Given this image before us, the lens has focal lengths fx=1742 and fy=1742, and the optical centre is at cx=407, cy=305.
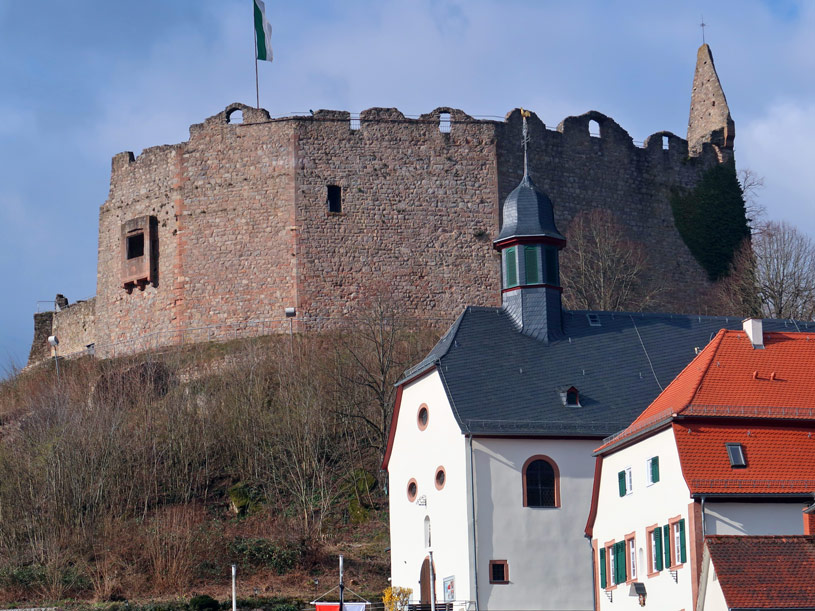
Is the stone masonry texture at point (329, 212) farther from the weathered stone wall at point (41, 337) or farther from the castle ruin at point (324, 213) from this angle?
the weathered stone wall at point (41, 337)

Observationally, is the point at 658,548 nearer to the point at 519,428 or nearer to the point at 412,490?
the point at 519,428

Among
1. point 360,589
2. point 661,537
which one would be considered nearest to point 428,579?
point 360,589

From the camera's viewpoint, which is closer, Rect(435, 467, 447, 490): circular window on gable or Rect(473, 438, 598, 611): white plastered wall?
Rect(473, 438, 598, 611): white plastered wall

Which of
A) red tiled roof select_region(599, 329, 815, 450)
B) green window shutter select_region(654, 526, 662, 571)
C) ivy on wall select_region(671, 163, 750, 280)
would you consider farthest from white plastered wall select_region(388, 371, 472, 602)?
ivy on wall select_region(671, 163, 750, 280)

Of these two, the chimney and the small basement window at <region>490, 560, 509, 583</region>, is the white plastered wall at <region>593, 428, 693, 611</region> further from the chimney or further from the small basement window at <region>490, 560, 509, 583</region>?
the chimney

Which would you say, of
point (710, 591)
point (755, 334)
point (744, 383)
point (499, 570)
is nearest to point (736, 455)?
point (744, 383)

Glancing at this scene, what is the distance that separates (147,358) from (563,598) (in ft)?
61.5

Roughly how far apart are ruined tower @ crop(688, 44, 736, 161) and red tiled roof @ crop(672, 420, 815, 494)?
25917mm

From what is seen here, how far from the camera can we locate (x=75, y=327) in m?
56.5

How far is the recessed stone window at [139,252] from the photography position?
170ft

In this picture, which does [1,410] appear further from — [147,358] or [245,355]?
[245,355]

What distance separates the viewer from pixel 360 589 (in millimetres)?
37719

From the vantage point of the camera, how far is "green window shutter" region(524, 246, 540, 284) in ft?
131

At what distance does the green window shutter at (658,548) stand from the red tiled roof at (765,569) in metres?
2.43
